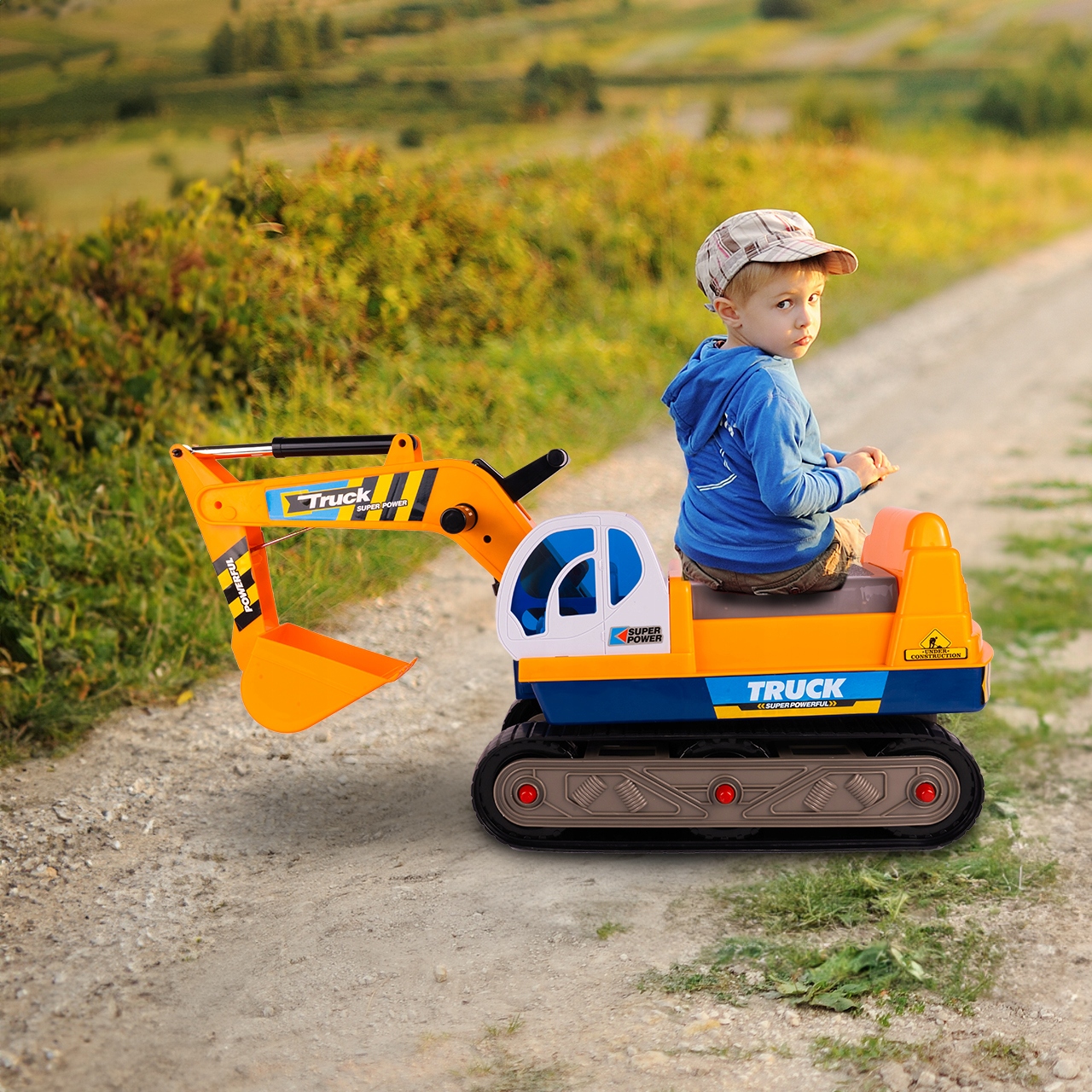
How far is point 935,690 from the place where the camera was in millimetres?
3943

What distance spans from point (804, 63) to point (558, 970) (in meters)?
29.7

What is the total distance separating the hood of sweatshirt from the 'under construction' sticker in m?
0.98

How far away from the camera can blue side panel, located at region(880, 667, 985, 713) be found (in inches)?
155

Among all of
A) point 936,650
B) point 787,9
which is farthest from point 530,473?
point 787,9

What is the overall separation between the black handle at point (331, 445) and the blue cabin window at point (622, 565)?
2.56 ft

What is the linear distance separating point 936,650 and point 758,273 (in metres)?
1.37

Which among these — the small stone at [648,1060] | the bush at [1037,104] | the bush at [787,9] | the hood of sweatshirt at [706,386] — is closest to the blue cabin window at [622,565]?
the hood of sweatshirt at [706,386]

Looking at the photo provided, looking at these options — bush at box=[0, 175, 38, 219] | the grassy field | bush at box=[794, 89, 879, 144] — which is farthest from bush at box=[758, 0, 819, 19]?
bush at box=[0, 175, 38, 219]

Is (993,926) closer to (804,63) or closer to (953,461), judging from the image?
(953,461)

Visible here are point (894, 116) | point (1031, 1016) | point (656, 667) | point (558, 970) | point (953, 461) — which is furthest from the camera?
point (894, 116)

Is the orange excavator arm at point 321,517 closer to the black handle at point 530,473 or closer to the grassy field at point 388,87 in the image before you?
the black handle at point 530,473

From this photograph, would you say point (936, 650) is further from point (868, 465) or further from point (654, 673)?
point (654, 673)

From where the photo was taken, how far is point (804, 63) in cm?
2927

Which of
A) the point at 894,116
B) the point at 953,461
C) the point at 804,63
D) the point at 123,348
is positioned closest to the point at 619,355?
the point at 953,461
